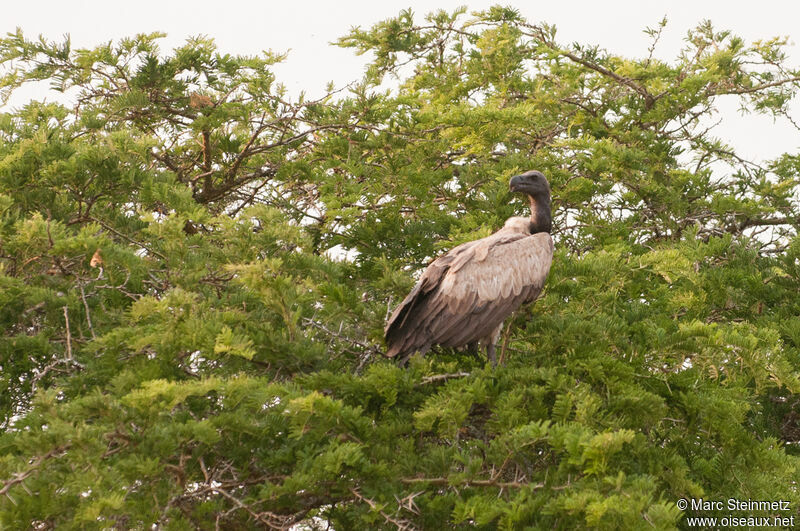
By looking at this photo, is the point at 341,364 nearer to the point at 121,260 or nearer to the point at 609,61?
the point at 121,260

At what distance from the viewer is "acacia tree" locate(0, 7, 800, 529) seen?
3.81 meters

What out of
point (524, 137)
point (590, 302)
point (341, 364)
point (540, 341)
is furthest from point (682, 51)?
point (341, 364)

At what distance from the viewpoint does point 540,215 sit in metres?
7.09

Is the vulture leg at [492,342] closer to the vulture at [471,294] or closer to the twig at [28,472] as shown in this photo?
the vulture at [471,294]

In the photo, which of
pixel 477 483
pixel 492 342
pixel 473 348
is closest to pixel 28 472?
pixel 477 483

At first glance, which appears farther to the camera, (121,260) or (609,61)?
(609,61)

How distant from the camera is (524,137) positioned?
930cm

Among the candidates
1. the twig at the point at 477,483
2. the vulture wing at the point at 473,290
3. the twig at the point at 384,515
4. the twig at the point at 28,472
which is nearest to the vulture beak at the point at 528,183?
the vulture wing at the point at 473,290

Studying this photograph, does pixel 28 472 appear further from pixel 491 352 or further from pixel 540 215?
pixel 540 215

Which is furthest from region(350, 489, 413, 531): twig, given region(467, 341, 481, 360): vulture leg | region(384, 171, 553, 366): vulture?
region(467, 341, 481, 360): vulture leg

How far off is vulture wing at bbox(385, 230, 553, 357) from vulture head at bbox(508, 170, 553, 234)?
0.80 metres

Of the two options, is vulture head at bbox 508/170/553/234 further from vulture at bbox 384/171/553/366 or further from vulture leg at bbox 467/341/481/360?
vulture leg at bbox 467/341/481/360

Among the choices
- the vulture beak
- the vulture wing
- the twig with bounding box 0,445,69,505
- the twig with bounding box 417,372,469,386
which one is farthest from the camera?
the vulture beak

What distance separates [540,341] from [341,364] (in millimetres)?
1181
